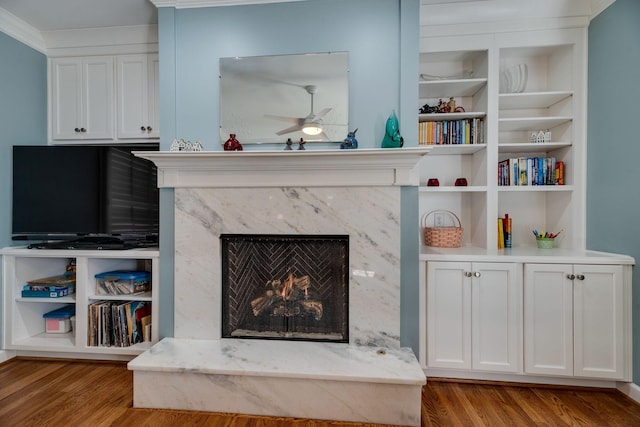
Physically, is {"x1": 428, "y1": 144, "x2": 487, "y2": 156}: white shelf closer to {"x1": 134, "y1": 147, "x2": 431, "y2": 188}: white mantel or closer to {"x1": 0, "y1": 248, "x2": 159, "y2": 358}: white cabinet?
{"x1": 134, "y1": 147, "x2": 431, "y2": 188}: white mantel

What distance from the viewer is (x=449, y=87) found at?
2479 millimetres

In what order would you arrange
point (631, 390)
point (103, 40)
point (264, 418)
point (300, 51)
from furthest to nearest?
point (103, 40)
point (300, 51)
point (631, 390)
point (264, 418)

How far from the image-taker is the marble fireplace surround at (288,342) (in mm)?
1767

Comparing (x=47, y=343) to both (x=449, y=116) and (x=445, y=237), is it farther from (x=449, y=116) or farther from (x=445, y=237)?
(x=449, y=116)

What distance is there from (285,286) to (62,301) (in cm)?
172

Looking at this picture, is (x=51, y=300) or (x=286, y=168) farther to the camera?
(x=51, y=300)

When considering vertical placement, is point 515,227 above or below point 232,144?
below

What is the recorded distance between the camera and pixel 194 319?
2.20 m

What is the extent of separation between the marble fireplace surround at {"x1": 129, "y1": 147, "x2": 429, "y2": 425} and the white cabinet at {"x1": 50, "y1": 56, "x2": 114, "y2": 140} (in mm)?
1007

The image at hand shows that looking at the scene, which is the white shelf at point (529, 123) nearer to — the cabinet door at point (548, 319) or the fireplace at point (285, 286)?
Result: the cabinet door at point (548, 319)

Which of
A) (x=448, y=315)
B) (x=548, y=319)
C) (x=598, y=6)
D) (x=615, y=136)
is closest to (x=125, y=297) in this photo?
(x=448, y=315)

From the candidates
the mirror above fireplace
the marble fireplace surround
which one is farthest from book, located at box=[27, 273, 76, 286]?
the mirror above fireplace

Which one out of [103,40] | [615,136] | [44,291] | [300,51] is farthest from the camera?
[103,40]

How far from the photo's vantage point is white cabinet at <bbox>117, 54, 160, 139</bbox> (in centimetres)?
258
